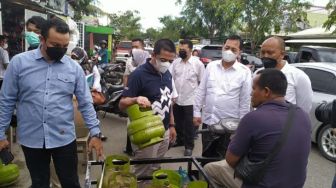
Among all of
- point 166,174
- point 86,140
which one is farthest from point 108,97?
point 166,174

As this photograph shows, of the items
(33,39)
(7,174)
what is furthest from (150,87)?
(7,174)

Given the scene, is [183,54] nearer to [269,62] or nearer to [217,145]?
[269,62]

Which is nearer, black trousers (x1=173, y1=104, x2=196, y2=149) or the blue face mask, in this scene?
the blue face mask

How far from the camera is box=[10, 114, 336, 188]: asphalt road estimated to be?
476 centimetres

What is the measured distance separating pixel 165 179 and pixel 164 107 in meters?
1.21

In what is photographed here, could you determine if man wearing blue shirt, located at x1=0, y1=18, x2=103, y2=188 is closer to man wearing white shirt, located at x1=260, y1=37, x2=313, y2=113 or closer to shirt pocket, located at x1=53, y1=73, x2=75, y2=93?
shirt pocket, located at x1=53, y1=73, x2=75, y2=93

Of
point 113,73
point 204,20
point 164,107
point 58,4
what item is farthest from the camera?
point 204,20

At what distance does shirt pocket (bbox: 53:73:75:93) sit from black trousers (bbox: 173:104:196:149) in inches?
124

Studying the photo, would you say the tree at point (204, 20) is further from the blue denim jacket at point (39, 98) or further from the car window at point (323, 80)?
the blue denim jacket at point (39, 98)

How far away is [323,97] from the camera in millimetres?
6141

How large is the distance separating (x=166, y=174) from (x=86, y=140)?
8.14 ft

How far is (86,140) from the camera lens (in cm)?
461

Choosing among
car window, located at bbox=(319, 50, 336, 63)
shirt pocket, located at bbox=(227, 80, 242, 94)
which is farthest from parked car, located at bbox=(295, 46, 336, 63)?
shirt pocket, located at bbox=(227, 80, 242, 94)

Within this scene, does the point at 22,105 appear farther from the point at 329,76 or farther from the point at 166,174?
the point at 329,76
